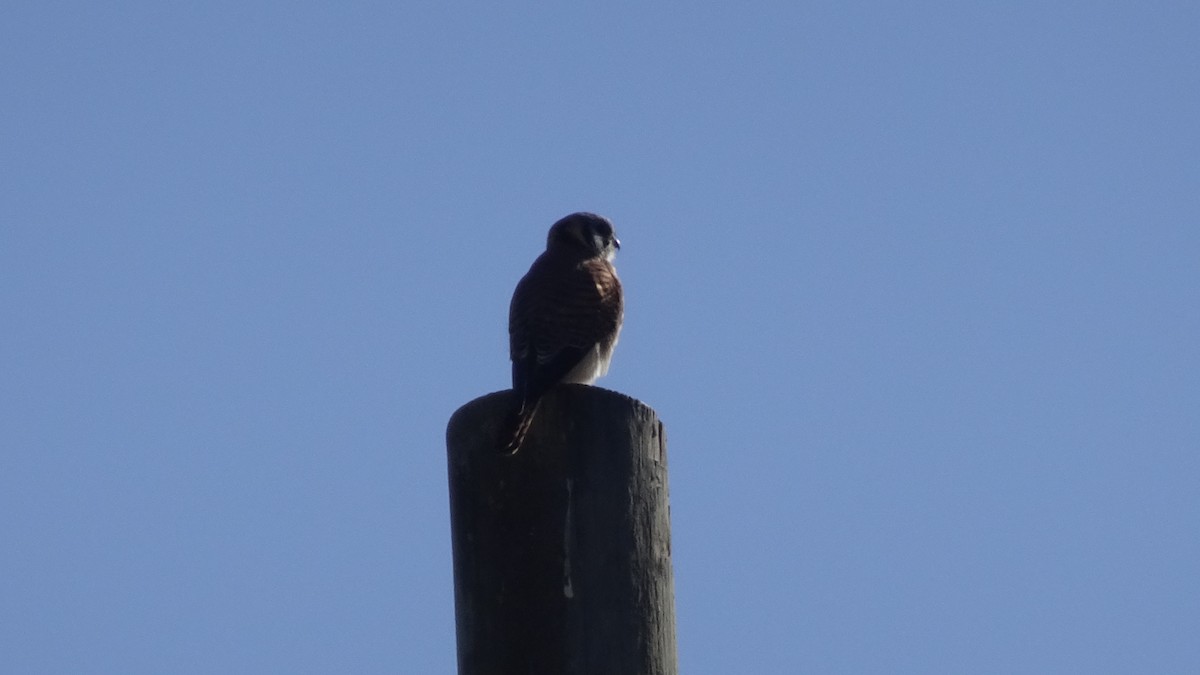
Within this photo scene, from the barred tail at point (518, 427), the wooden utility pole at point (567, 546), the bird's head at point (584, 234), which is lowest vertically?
the wooden utility pole at point (567, 546)

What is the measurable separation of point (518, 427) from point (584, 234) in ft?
13.7

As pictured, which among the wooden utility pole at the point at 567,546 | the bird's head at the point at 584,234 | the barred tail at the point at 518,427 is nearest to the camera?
the wooden utility pole at the point at 567,546

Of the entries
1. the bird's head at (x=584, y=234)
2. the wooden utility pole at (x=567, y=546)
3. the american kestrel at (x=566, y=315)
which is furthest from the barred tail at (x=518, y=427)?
the bird's head at (x=584, y=234)

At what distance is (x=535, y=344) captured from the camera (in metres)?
5.23

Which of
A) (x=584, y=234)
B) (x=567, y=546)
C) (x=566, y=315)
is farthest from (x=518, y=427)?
(x=584, y=234)

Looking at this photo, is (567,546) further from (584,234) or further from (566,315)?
(584,234)

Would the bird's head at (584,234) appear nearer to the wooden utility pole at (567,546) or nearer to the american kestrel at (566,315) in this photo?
the american kestrel at (566,315)

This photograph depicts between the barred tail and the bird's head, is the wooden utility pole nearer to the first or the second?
the barred tail

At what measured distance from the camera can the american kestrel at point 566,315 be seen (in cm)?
514

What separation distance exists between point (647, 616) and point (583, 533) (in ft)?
0.60

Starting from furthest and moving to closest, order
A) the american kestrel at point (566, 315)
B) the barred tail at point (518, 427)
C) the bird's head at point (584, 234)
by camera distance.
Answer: the bird's head at point (584, 234), the american kestrel at point (566, 315), the barred tail at point (518, 427)

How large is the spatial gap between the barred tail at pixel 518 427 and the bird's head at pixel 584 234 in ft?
12.9

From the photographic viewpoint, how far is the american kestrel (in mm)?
5145

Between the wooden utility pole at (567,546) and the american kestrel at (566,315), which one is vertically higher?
the american kestrel at (566,315)
